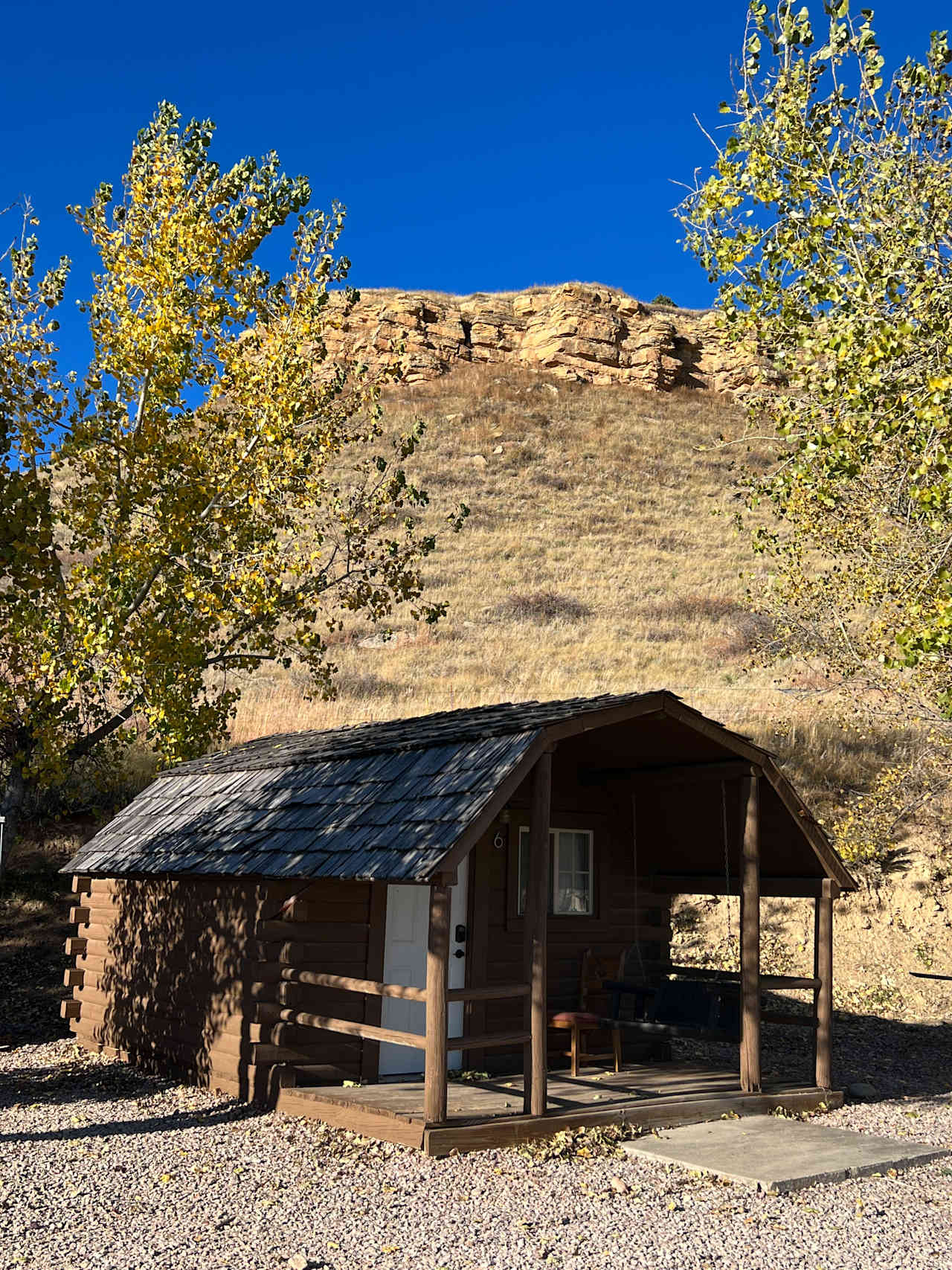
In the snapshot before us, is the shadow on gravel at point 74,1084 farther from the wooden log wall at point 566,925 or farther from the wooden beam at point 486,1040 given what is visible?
the wooden beam at point 486,1040

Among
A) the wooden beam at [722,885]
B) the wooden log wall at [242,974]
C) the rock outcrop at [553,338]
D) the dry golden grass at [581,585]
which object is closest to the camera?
the wooden log wall at [242,974]

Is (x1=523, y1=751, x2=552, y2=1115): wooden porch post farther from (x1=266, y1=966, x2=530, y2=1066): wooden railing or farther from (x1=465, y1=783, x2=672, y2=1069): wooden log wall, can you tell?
(x1=465, y1=783, x2=672, y2=1069): wooden log wall

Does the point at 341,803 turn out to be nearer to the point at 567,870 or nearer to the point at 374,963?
the point at 374,963

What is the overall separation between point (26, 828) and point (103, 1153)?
1291 centimetres

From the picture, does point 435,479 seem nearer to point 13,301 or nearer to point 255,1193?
point 13,301

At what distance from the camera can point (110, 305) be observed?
601 inches

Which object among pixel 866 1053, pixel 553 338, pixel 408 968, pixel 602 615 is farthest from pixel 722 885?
pixel 553 338

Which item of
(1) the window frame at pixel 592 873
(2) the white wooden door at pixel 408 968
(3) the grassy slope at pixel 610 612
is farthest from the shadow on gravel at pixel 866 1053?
(2) the white wooden door at pixel 408 968

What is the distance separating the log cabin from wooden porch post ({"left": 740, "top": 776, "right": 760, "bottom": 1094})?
0.03 m

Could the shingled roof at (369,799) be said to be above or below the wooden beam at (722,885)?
above

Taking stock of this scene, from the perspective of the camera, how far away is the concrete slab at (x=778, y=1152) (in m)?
8.33

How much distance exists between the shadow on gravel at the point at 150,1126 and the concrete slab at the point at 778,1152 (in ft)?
11.0

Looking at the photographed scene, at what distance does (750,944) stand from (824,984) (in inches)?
51.9

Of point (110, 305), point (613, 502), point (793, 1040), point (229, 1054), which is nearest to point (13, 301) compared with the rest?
point (110, 305)
